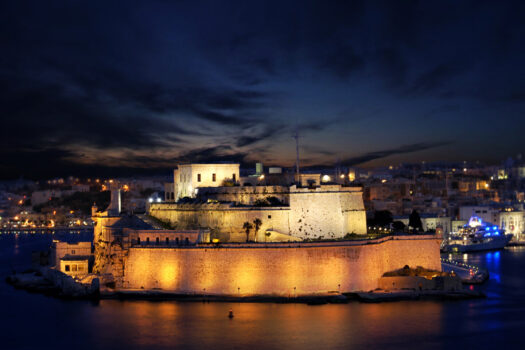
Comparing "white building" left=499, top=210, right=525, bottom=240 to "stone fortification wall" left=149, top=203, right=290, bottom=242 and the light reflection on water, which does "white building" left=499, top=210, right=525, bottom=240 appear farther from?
"stone fortification wall" left=149, top=203, right=290, bottom=242

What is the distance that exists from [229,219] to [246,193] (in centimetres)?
170

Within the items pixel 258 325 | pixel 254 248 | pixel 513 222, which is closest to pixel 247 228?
pixel 254 248

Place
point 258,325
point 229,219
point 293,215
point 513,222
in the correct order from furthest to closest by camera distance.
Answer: point 513,222, point 229,219, point 293,215, point 258,325

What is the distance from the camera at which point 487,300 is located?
19.3 metres

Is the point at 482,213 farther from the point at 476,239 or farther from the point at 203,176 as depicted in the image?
the point at 203,176

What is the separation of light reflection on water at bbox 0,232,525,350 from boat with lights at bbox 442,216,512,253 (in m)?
16.2

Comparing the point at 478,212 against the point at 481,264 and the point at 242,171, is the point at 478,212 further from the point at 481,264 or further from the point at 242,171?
the point at 242,171

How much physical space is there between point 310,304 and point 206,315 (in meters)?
3.07

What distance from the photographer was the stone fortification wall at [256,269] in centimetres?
1800

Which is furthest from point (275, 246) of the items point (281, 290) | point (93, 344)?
point (93, 344)

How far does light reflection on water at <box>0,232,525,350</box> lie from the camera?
14.9 m

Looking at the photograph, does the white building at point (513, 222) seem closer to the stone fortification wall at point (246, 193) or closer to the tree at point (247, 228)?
the stone fortification wall at point (246, 193)

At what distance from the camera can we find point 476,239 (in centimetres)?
3606

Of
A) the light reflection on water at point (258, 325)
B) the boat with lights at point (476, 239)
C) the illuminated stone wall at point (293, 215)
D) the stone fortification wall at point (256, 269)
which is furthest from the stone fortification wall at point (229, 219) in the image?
the boat with lights at point (476, 239)
